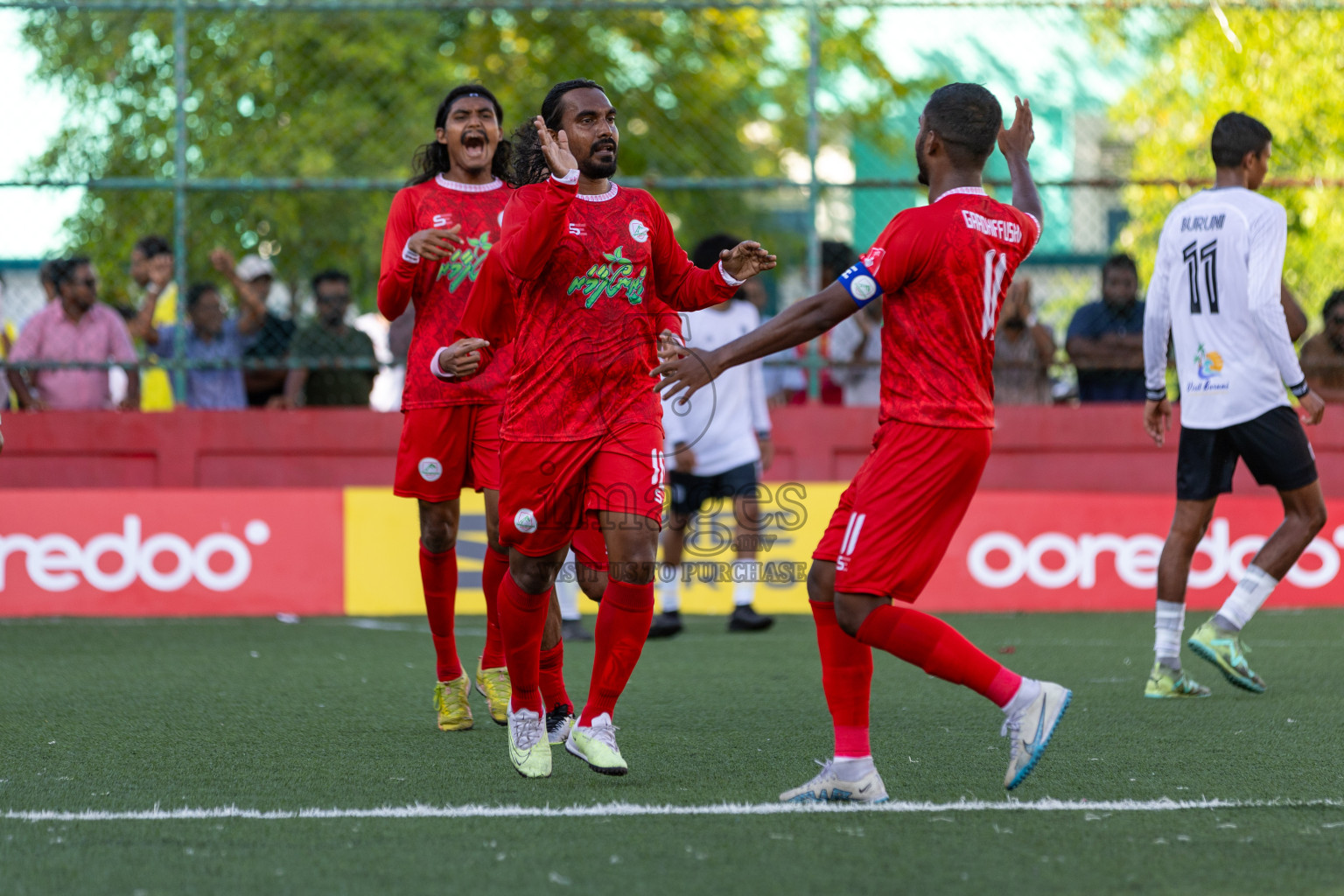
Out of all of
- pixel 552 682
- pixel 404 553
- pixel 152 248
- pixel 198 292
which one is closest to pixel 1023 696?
pixel 552 682

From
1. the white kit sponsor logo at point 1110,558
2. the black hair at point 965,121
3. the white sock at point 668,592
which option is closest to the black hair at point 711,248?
the white sock at point 668,592

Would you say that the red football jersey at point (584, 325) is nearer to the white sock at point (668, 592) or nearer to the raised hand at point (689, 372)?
the raised hand at point (689, 372)

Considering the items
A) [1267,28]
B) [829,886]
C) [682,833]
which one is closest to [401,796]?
[682,833]

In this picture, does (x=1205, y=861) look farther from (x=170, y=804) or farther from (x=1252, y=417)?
(x=1252, y=417)

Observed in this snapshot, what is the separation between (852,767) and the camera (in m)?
4.37

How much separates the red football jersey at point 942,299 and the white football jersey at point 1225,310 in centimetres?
253

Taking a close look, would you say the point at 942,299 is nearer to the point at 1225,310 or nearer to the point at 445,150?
the point at 445,150

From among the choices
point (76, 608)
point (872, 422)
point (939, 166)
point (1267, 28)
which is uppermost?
point (1267, 28)

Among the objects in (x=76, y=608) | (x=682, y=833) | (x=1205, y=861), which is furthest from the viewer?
(x=76, y=608)

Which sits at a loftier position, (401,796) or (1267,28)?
(1267,28)

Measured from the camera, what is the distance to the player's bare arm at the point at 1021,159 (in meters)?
4.61

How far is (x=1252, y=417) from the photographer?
21.2 ft

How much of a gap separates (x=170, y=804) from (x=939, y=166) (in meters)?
2.79

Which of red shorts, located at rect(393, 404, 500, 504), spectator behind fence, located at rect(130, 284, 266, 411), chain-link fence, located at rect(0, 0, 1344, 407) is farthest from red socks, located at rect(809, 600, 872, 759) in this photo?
spectator behind fence, located at rect(130, 284, 266, 411)
